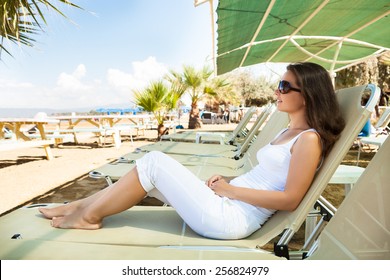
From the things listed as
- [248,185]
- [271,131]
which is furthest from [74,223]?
[271,131]

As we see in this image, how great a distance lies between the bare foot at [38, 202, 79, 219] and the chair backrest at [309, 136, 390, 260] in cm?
117

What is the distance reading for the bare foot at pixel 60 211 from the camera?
1615mm

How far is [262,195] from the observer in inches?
58.7

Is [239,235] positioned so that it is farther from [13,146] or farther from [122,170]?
[13,146]

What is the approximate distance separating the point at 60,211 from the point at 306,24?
6079mm

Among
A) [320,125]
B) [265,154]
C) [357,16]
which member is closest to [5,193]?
[265,154]

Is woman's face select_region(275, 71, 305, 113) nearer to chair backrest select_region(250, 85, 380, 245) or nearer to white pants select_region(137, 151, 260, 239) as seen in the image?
chair backrest select_region(250, 85, 380, 245)

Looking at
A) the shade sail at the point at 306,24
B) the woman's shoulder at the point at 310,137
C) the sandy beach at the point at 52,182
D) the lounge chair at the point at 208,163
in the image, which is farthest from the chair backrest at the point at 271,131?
the shade sail at the point at 306,24

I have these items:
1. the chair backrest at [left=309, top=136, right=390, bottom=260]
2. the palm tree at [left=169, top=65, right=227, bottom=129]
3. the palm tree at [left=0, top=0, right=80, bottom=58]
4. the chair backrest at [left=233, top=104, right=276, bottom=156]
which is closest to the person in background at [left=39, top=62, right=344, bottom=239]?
the chair backrest at [left=309, top=136, right=390, bottom=260]

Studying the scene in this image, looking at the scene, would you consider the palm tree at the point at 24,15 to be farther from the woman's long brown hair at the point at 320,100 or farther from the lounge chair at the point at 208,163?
the woman's long brown hair at the point at 320,100

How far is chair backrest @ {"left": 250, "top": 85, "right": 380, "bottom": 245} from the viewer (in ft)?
4.51

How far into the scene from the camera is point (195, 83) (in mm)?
15742

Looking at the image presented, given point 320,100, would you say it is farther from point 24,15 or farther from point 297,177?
point 24,15

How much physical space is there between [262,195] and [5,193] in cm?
378
